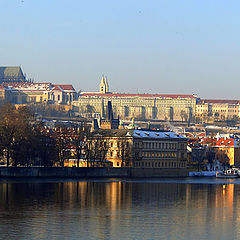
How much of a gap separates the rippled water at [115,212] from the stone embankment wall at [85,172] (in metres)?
7.19

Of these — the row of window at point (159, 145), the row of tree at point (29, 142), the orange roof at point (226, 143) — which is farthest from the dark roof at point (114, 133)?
the orange roof at point (226, 143)

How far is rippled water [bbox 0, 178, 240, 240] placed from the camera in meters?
45.2

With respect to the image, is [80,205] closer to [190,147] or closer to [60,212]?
[60,212]

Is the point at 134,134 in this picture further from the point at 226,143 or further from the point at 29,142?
the point at 226,143

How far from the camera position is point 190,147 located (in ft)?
418

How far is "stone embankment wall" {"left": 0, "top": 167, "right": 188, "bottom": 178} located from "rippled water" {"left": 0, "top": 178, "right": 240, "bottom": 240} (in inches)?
283

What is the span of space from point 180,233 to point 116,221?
15.4ft

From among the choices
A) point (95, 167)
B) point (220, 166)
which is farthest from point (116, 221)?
point (220, 166)

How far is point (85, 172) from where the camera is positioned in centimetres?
9012

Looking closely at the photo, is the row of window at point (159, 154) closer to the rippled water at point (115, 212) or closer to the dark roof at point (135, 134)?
the dark roof at point (135, 134)

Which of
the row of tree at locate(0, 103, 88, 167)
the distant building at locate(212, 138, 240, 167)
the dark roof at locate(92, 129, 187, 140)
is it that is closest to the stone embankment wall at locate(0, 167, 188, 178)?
the row of tree at locate(0, 103, 88, 167)

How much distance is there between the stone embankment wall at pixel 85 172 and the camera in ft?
271

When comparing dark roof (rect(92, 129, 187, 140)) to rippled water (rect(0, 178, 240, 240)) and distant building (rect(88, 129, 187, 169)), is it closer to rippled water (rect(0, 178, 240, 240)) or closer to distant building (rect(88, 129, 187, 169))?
distant building (rect(88, 129, 187, 169))

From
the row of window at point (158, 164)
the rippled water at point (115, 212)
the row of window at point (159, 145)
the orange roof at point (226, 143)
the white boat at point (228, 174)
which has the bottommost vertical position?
the rippled water at point (115, 212)
